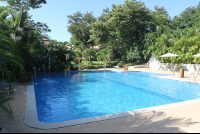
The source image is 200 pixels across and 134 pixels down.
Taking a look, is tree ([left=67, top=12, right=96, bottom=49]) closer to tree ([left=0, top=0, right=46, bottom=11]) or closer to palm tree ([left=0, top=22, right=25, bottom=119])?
tree ([left=0, top=0, right=46, bottom=11])

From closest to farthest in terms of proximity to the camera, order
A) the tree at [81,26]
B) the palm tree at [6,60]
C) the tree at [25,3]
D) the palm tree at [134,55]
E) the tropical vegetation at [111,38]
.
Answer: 1. the palm tree at [6,60]
2. the tropical vegetation at [111,38]
3. the tree at [25,3]
4. the palm tree at [134,55]
5. the tree at [81,26]

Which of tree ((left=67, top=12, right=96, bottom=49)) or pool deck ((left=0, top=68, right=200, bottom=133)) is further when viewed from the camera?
tree ((left=67, top=12, right=96, bottom=49))

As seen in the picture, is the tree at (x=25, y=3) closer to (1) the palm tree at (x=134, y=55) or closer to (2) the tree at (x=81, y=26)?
(1) the palm tree at (x=134, y=55)

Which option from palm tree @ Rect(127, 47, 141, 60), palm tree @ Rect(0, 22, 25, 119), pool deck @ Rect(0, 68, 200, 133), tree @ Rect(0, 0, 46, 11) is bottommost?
pool deck @ Rect(0, 68, 200, 133)

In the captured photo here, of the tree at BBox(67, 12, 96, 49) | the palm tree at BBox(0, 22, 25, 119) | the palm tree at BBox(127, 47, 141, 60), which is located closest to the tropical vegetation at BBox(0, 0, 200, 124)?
the palm tree at BBox(127, 47, 141, 60)

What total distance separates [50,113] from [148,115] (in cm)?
376

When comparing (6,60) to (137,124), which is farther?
(137,124)

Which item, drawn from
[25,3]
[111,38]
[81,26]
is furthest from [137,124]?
[81,26]

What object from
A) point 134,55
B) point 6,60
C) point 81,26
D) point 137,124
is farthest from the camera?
point 81,26

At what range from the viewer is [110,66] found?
26297 mm

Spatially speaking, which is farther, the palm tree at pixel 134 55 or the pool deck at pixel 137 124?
the palm tree at pixel 134 55

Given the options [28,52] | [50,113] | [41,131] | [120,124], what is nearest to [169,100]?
[120,124]

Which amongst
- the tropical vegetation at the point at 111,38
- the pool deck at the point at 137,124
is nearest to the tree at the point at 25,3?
the tropical vegetation at the point at 111,38

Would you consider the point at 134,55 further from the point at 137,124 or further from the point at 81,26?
the point at 137,124
